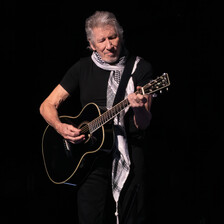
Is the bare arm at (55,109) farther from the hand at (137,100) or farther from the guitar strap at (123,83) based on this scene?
the hand at (137,100)

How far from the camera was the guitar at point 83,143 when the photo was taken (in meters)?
1.85

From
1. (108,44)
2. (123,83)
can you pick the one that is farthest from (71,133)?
(108,44)

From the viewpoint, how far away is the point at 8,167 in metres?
Answer: 2.93

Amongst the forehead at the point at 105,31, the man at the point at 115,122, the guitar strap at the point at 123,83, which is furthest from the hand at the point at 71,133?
the forehead at the point at 105,31

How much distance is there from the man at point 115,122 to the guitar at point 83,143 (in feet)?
0.17

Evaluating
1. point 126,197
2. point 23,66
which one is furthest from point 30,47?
point 126,197

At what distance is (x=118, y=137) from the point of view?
6.19 feet

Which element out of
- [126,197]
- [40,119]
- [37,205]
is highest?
[40,119]

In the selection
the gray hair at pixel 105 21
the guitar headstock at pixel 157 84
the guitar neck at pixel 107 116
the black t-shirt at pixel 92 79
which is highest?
the gray hair at pixel 105 21

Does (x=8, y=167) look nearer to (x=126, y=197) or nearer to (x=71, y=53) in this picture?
(x=71, y=53)

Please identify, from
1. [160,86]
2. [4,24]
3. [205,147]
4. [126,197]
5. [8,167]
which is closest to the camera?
[160,86]

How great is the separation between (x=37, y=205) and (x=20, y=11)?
190 centimetres

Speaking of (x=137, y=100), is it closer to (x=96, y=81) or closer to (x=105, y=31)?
(x=96, y=81)

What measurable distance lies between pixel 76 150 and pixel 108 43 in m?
0.78
